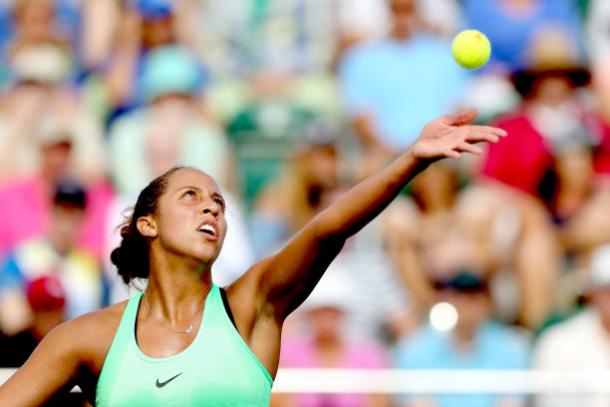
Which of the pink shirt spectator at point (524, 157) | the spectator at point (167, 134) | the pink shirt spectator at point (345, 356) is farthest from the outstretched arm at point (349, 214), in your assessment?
the pink shirt spectator at point (524, 157)

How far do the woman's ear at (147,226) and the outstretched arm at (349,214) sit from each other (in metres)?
0.41

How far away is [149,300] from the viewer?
4.91 meters

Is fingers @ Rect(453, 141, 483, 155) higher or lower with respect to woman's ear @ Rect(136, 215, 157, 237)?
higher

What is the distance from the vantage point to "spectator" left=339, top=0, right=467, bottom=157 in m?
8.96

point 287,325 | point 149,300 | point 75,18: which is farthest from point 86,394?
point 75,18

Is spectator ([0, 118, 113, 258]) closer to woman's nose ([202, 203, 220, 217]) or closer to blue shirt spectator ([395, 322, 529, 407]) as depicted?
blue shirt spectator ([395, 322, 529, 407])

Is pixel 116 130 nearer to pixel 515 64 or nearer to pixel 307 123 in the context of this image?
pixel 307 123

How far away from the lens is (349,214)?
452 centimetres

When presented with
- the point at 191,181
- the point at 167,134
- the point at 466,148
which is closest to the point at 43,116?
the point at 167,134

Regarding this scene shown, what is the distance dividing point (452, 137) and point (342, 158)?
4.54 metres

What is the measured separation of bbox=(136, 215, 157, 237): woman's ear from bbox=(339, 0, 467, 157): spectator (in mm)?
4037

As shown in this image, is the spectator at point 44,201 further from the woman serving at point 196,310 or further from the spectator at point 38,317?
the woman serving at point 196,310

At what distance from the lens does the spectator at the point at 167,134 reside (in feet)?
28.6

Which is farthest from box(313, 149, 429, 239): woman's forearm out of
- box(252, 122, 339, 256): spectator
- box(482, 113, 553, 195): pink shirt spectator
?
box(482, 113, 553, 195): pink shirt spectator
